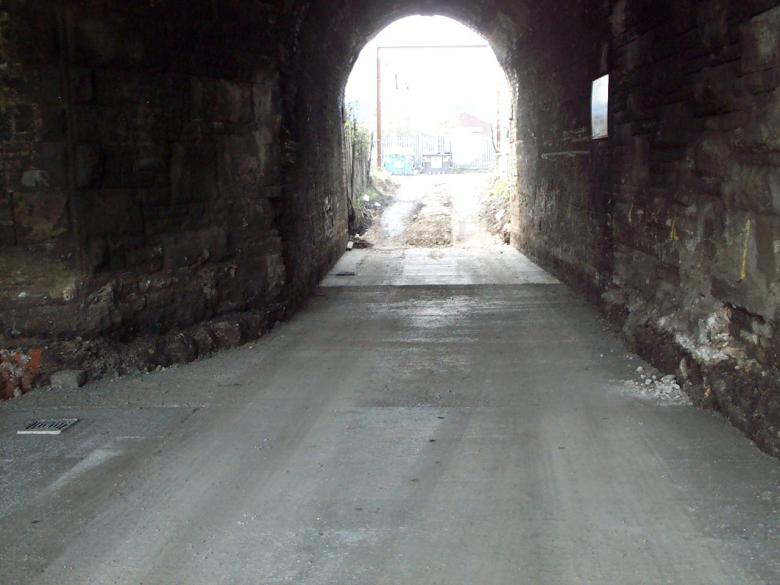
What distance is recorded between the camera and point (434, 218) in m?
19.8

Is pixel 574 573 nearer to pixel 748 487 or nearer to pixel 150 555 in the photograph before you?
pixel 748 487

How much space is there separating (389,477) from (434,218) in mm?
16362

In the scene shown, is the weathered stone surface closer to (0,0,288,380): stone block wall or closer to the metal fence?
(0,0,288,380): stone block wall

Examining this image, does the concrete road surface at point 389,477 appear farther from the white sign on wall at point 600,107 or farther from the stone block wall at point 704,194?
the white sign on wall at point 600,107

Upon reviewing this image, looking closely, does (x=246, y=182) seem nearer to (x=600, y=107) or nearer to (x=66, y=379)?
(x=66, y=379)

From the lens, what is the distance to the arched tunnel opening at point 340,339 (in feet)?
10.4

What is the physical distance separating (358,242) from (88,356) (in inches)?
355

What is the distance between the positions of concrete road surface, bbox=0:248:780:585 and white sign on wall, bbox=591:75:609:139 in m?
2.29

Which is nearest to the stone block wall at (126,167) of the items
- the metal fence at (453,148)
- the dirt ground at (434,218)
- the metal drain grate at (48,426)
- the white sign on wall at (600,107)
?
the metal drain grate at (48,426)

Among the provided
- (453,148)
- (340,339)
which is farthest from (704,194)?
(453,148)

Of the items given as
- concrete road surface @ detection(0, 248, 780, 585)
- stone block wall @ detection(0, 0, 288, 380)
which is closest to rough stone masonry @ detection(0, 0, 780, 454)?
stone block wall @ detection(0, 0, 288, 380)

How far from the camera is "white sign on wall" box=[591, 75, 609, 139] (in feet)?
23.1

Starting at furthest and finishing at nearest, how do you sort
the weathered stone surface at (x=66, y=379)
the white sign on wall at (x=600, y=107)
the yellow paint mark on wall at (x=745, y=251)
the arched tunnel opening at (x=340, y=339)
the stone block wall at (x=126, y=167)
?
the white sign on wall at (x=600, y=107), the weathered stone surface at (x=66, y=379), the stone block wall at (x=126, y=167), the yellow paint mark on wall at (x=745, y=251), the arched tunnel opening at (x=340, y=339)

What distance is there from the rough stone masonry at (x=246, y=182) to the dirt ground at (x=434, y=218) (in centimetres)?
816
